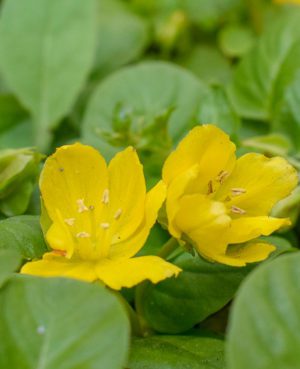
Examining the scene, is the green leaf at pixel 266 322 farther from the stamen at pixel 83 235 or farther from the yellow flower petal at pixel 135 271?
the stamen at pixel 83 235

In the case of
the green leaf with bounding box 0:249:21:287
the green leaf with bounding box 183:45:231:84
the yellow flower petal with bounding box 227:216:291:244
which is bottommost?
the green leaf with bounding box 183:45:231:84

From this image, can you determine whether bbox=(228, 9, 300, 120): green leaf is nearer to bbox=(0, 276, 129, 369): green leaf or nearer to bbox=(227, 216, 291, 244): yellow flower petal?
bbox=(227, 216, 291, 244): yellow flower petal

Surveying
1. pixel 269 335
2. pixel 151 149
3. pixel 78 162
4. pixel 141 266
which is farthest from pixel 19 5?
pixel 269 335

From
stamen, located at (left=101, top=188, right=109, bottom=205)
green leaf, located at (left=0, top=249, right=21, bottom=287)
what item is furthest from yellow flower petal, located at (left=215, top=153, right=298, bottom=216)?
green leaf, located at (left=0, top=249, right=21, bottom=287)

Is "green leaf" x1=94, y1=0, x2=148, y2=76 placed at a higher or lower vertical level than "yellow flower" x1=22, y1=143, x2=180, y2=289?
lower

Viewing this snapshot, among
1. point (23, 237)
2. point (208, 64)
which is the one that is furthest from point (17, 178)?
point (208, 64)

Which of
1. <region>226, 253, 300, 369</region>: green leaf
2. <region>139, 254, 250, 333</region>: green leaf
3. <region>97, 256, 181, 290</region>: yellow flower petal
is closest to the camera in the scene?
<region>226, 253, 300, 369</region>: green leaf

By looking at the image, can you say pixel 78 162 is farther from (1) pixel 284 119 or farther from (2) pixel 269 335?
(1) pixel 284 119
